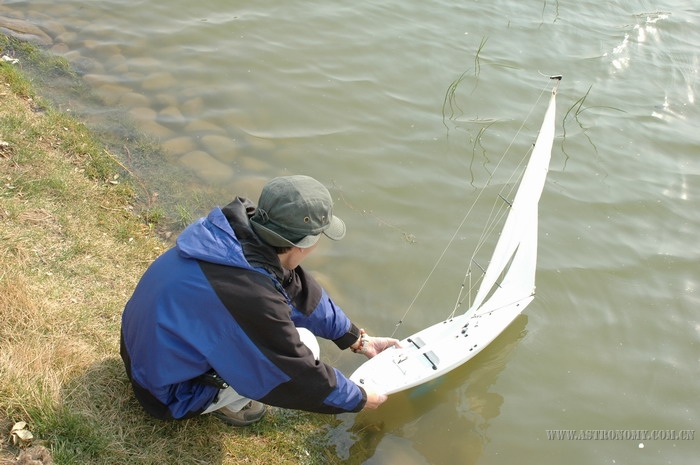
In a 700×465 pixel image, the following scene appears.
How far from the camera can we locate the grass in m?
3.30

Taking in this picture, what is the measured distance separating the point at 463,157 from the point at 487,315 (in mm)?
2717

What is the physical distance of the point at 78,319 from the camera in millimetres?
4051

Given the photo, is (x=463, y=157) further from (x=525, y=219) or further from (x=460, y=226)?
(x=525, y=219)

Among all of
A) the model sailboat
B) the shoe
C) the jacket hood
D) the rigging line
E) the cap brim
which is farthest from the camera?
the rigging line

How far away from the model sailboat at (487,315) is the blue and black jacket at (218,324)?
136 centimetres

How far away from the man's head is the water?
76.1 inches

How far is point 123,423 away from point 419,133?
5414 mm

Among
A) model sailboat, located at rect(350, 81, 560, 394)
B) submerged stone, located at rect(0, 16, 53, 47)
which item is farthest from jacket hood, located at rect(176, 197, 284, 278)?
submerged stone, located at rect(0, 16, 53, 47)

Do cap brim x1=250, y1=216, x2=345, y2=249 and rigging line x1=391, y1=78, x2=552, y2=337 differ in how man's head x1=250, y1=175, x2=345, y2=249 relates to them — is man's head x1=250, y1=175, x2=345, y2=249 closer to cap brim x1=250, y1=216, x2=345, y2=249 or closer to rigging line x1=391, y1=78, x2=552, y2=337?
cap brim x1=250, y1=216, x2=345, y2=249

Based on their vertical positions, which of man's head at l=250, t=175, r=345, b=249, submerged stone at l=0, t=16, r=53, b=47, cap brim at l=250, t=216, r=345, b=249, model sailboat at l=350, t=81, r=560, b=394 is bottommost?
model sailboat at l=350, t=81, r=560, b=394

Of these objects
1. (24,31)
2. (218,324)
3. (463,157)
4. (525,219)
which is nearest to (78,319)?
(218,324)

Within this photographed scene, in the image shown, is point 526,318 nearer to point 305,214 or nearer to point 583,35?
point 305,214

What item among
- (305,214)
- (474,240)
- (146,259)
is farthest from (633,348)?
(146,259)

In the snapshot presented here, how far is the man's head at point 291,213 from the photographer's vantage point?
310cm
